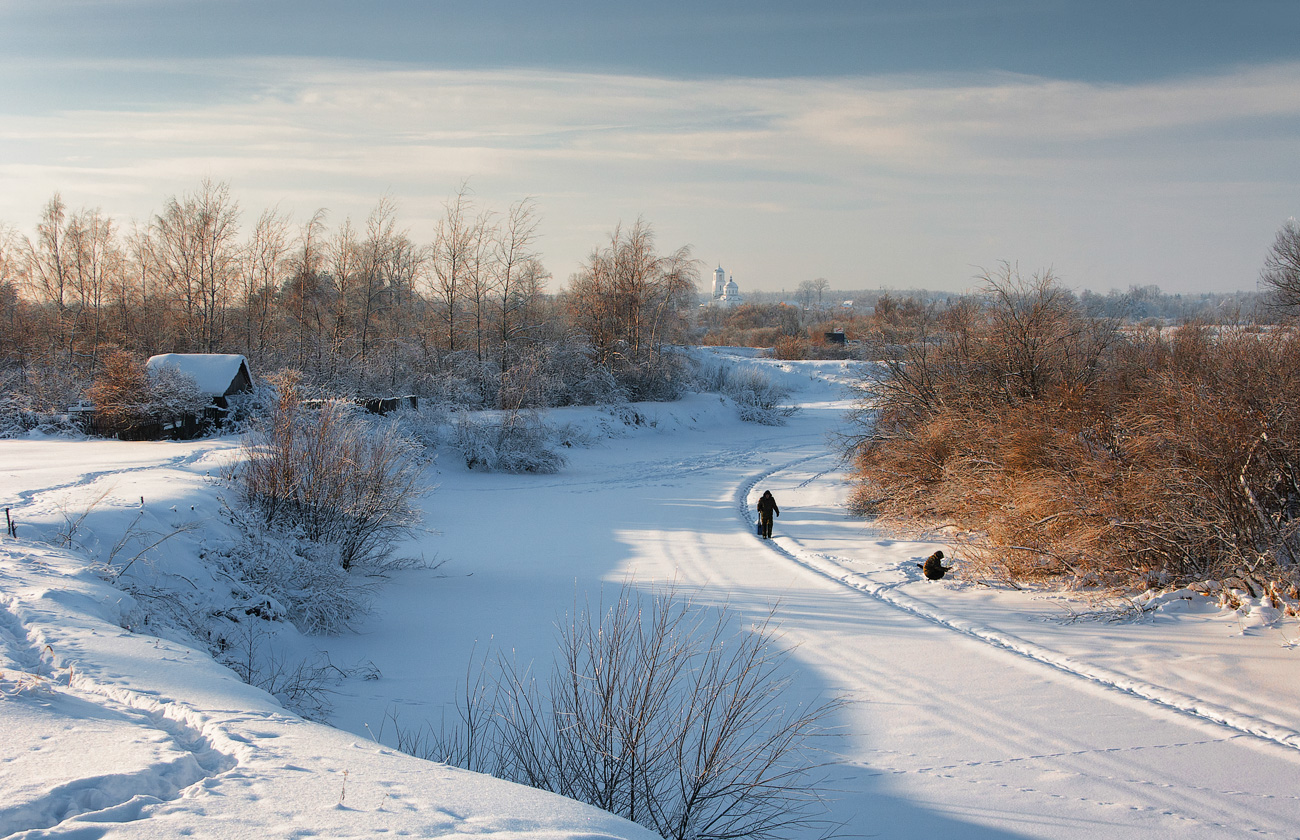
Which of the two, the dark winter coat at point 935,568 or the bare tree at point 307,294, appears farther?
the bare tree at point 307,294

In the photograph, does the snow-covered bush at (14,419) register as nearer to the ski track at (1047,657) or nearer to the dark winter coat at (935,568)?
the ski track at (1047,657)

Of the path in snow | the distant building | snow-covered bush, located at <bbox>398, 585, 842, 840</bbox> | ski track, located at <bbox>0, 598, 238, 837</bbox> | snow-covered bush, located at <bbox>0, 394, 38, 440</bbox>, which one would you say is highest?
the distant building

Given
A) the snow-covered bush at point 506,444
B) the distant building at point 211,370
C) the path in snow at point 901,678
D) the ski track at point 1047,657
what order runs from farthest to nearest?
the snow-covered bush at point 506,444, the distant building at point 211,370, the ski track at point 1047,657, the path in snow at point 901,678

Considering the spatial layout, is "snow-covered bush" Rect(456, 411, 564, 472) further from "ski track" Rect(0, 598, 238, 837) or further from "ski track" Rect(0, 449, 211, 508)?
"ski track" Rect(0, 598, 238, 837)

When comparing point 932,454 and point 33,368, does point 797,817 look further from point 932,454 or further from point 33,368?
point 33,368

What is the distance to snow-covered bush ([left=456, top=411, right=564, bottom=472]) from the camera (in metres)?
26.3

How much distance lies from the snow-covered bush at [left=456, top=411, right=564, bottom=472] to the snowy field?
9264mm

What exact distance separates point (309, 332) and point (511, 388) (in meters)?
12.2

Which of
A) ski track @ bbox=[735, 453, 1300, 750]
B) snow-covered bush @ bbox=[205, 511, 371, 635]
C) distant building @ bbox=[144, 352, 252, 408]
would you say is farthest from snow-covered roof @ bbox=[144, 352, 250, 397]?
ski track @ bbox=[735, 453, 1300, 750]

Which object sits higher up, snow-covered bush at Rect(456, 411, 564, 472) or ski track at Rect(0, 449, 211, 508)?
ski track at Rect(0, 449, 211, 508)

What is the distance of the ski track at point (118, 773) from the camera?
3.24 meters

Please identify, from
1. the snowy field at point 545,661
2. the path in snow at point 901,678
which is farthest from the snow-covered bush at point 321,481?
the path in snow at point 901,678

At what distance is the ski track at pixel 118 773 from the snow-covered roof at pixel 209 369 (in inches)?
776

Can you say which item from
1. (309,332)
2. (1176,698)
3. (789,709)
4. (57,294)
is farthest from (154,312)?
(1176,698)
